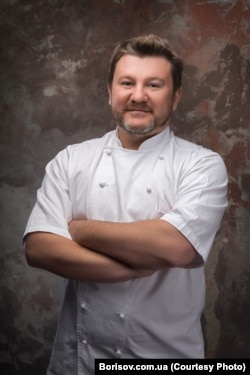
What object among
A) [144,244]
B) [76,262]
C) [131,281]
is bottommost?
[131,281]

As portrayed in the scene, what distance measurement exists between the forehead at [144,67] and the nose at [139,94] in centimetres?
6

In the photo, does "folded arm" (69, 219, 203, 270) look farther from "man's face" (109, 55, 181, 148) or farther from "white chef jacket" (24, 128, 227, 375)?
"man's face" (109, 55, 181, 148)

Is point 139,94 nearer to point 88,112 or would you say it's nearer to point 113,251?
point 113,251

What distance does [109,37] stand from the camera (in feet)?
11.2

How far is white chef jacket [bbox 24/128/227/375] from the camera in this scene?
2.44 meters

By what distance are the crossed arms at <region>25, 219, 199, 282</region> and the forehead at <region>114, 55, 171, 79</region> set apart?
68cm

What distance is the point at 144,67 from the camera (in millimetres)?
2535

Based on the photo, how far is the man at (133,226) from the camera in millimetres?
2271

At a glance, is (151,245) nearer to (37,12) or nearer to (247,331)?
A: (247,331)

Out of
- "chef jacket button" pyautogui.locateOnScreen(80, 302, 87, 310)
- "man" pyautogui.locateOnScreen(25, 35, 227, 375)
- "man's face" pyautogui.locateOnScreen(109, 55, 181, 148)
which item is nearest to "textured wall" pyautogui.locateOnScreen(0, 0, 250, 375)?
"man" pyautogui.locateOnScreen(25, 35, 227, 375)

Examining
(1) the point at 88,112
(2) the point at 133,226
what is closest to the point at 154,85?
(2) the point at 133,226

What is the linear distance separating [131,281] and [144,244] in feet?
0.97

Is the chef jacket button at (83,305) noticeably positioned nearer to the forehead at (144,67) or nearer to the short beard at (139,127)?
the short beard at (139,127)

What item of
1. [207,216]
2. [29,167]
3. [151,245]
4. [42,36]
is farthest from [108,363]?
[42,36]
